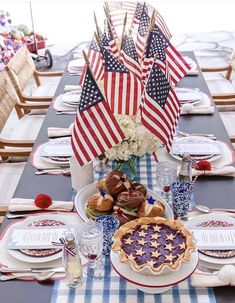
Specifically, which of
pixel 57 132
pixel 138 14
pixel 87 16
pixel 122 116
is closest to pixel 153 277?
pixel 122 116

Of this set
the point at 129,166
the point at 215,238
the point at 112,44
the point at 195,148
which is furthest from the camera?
the point at 112,44

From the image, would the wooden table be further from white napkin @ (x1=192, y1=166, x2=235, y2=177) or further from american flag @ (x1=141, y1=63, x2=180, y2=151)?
american flag @ (x1=141, y1=63, x2=180, y2=151)

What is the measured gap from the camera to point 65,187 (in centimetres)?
183

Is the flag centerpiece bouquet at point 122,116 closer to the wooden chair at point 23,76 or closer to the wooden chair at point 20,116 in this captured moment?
the wooden chair at point 20,116

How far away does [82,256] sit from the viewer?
144cm

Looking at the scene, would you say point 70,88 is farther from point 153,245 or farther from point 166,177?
point 153,245

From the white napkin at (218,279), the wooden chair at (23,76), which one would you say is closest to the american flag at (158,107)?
the white napkin at (218,279)

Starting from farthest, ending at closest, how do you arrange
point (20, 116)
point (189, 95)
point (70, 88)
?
1. point (20, 116)
2. point (70, 88)
3. point (189, 95)

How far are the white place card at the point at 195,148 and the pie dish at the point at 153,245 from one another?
0.69 metres

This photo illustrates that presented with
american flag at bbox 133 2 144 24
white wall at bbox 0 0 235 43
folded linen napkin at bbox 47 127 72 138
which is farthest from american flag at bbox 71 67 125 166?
white wall at bbox 0 0 235 43

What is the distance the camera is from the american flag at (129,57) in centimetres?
217

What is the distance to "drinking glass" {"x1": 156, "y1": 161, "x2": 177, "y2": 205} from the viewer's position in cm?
173

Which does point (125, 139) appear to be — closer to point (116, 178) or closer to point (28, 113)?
point (116, 178)

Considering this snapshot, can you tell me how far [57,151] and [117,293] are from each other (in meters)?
0.93
